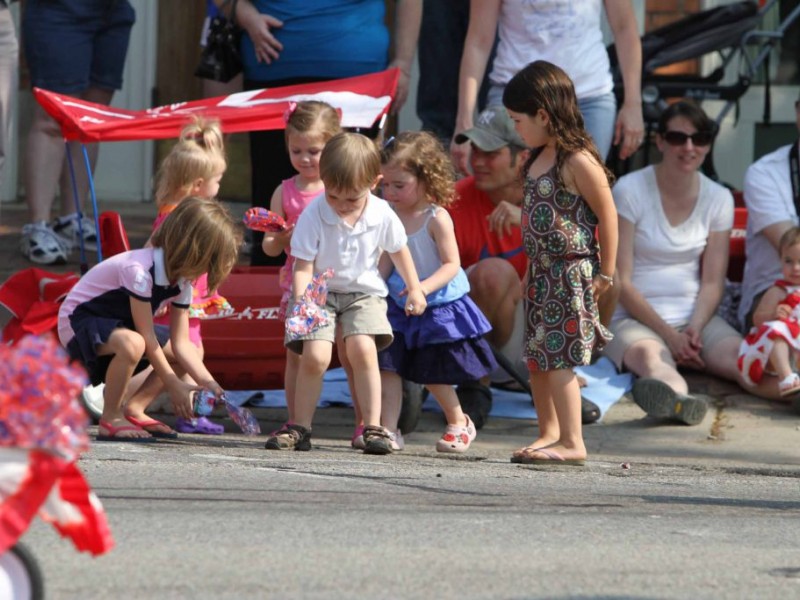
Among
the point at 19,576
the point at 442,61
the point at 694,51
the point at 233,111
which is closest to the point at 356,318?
the point at 233,111

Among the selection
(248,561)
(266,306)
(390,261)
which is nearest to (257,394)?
(266,306)

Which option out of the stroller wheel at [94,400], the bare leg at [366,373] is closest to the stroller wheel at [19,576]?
the bare leg at [366,373]

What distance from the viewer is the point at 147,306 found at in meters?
5.91

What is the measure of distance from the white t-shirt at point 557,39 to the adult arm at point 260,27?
111cm

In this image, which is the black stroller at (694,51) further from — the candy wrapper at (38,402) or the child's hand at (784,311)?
the candy wrapper at (38,402)

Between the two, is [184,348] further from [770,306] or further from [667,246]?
[770,306]

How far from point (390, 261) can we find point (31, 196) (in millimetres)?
2625

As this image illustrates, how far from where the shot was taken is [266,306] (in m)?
6.63

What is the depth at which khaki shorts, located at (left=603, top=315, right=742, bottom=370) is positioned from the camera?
23.8ft

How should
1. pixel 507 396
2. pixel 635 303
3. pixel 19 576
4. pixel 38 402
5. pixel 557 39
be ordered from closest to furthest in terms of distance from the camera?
pixel 38 402 → pixel 19 576 → pixel 557 39 → pixel 507 396 → pixel 635 303

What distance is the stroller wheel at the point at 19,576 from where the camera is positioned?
117 inches

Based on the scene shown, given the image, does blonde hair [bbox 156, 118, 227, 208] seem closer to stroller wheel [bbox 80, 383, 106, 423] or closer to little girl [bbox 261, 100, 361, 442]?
little girl [bbox 261, 100, 361, 442]

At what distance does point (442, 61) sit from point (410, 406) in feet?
8.20

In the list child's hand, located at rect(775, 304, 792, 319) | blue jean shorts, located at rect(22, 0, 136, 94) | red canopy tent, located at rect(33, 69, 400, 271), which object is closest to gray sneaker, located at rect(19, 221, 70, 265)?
blue jean shorts, located at rect(22, 0, 136, 94)
